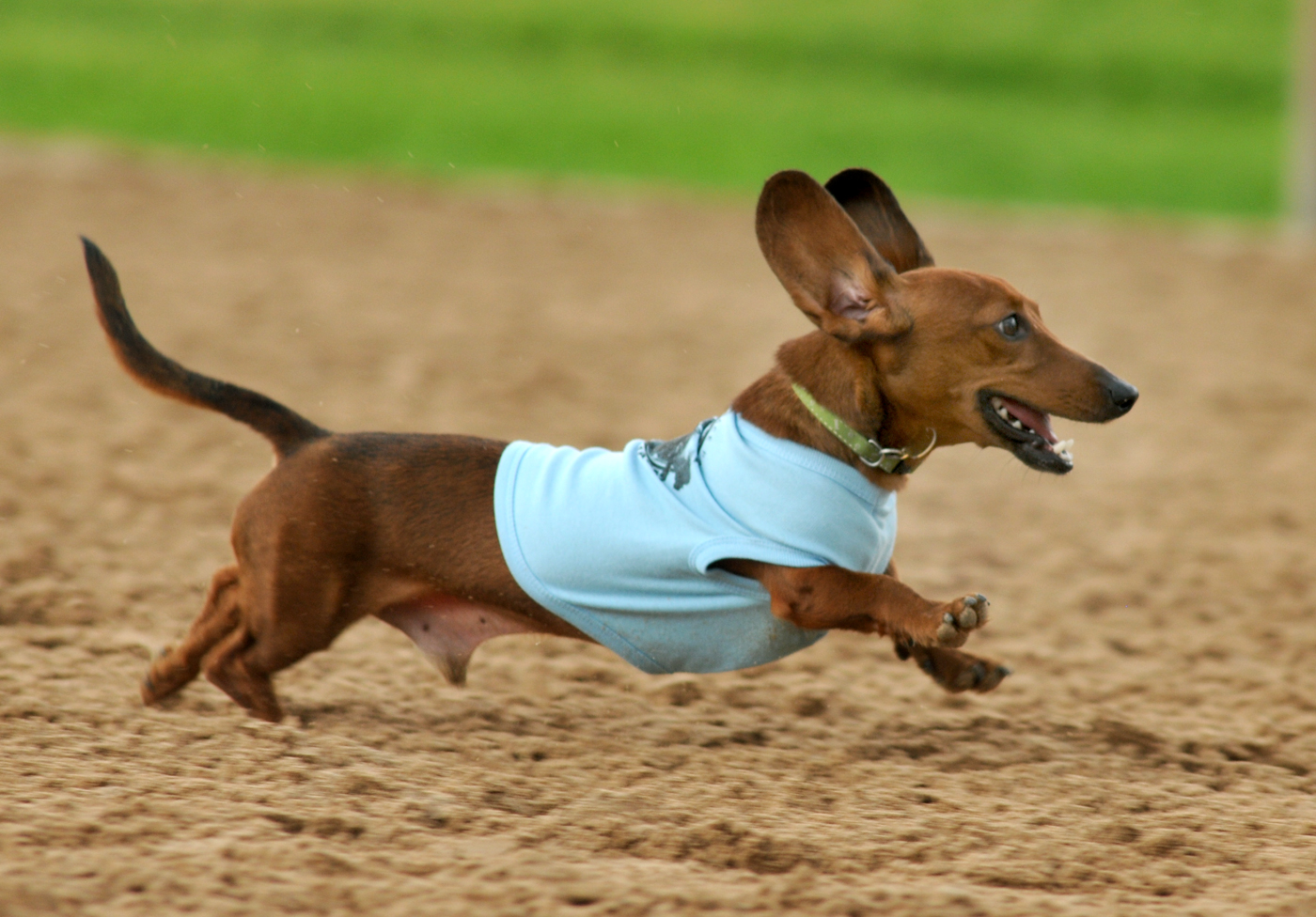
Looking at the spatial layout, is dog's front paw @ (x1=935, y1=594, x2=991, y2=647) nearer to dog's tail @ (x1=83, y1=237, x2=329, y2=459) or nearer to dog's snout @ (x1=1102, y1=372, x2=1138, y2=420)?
dog's snout @ (x1=1102, y1=372, x2=1138, y2=420)

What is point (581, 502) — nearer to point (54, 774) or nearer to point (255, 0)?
point (54, 774)

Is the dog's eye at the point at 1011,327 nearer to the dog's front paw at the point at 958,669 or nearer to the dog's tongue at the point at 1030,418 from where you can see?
the dog's tongue at the point at 1030,418

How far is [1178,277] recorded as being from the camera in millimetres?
12797

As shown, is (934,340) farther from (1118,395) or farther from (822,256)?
(1118,395)

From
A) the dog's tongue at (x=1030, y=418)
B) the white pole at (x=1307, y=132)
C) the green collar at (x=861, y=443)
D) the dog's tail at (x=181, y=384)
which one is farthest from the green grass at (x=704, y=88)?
the dog's tongue at (x=1030, y=418)

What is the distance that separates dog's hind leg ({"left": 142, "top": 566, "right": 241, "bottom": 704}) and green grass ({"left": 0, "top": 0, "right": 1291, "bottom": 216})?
12576 millimetres

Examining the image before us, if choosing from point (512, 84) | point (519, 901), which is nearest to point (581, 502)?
point (519, 901)

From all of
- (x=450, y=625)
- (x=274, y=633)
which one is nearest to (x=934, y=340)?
(x=450, y=625)

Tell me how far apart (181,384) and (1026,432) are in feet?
7.32

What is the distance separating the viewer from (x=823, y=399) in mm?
3900

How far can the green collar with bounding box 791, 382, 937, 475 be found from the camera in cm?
385

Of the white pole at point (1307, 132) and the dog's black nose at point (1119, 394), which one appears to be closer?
the dog's black nose at point (1119, 394)

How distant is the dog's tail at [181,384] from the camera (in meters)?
4.25

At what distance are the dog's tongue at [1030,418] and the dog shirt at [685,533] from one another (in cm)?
36
